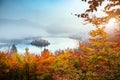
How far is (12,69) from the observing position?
35781mm

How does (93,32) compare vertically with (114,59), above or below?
above

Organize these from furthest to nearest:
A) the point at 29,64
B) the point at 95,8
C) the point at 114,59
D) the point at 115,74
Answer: the point at 29,64 → the point at 114,59 → the point at 115,74 → the point at 95,8

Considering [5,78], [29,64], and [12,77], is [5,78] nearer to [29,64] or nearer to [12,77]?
[12,77]

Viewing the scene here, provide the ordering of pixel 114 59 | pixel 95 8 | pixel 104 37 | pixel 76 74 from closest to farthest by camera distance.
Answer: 1. pixel 95 8
2. pixel 114 59
3. pixel 104 37
4. pixel 76 74

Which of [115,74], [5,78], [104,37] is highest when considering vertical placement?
[104,37]

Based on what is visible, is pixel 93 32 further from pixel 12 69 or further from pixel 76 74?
pixel 12 69

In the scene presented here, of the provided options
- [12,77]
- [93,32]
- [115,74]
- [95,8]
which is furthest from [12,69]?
[95,8]

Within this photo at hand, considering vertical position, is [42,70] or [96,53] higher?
[96,53]

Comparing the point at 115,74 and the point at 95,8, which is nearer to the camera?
the point at 95,8

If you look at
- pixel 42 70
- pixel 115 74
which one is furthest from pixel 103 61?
pixel 42 70

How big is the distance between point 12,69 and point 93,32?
54.2 feet

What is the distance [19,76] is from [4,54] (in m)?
3.68

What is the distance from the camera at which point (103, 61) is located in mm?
23078

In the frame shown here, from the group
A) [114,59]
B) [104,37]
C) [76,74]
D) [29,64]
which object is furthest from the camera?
[29,64]
